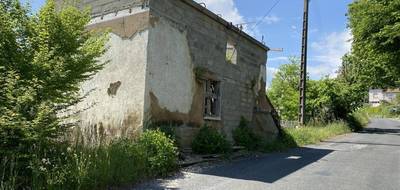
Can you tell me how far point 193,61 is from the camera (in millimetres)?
12750

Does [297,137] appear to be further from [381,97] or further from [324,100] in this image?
[381,97]

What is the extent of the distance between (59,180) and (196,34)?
7.53 m

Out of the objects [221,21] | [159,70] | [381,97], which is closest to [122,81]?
[159,70]

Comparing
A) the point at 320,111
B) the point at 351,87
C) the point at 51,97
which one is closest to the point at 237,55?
the point at 51,97

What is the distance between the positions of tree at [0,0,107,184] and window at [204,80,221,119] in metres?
5.93

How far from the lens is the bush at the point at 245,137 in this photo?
14.9 meters

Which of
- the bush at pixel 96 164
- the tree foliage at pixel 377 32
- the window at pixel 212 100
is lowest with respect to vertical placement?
the bush at pixel 96 164

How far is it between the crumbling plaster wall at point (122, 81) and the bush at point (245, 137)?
5.39 m

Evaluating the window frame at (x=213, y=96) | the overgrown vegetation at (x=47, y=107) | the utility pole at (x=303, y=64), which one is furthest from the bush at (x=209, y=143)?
the utility pole at (x=303, y=64)

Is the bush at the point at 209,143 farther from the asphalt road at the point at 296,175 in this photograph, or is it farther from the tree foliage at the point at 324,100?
the tree foliage at the point at 324,100

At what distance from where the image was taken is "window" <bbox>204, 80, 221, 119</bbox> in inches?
539

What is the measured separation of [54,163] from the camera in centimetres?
694

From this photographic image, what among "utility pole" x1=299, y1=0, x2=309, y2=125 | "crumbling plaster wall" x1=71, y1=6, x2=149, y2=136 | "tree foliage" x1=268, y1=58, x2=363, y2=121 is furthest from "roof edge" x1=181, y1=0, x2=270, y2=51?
"tree foliage" x1=268, y1=58, x2=363, y2=121

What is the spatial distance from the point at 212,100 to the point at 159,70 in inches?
137
